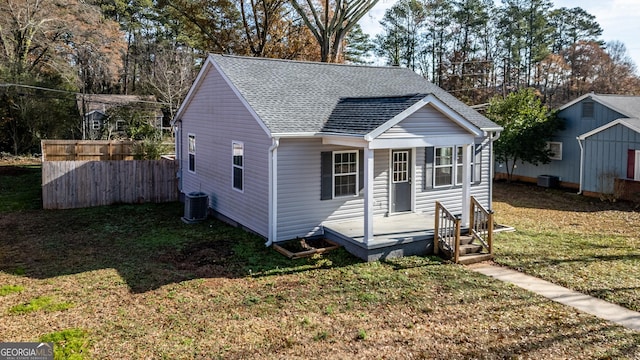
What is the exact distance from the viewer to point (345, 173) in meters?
11.4

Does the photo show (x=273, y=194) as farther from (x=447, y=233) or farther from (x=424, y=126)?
(x=447, y=233)

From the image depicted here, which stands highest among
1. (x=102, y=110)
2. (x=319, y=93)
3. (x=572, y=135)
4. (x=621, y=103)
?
(x=102, y=110)

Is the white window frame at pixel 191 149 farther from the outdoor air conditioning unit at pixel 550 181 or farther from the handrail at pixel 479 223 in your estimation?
the outdoor air conditioning unit at pixel 550 181

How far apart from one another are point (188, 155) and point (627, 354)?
13.6 m

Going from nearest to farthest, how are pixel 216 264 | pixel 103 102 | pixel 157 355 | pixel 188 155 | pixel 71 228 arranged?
pixel 157 355
pixel 216 264
pixel 71 228
pixel 188 155
pixel 103 102

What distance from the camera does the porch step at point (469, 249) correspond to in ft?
33.0

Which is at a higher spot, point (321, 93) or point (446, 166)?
point (321, 93)

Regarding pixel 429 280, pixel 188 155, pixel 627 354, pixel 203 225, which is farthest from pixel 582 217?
pixel 188 155

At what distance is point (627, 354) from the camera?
5.87 meters

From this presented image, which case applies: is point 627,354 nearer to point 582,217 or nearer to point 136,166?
point 582,217

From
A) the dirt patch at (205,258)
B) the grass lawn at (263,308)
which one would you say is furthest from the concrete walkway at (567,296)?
the dirt patch at (205,258)

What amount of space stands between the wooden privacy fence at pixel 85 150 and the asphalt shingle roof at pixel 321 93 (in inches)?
450

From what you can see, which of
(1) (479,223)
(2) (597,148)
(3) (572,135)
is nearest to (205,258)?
(1) (479,223)

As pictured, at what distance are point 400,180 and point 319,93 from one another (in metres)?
3.26
